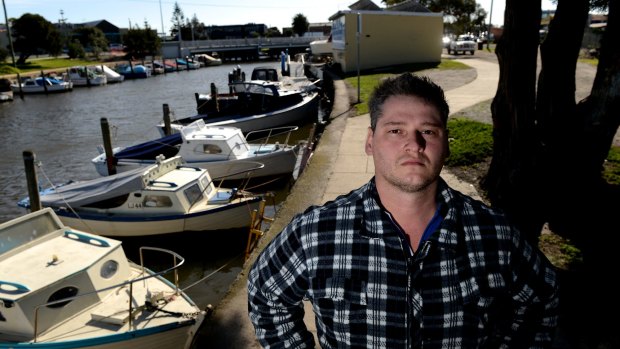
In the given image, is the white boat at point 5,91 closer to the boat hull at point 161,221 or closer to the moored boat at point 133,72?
the moored boat at point 133,72

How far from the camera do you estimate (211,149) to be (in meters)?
14.5

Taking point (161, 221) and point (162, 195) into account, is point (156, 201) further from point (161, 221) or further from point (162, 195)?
point (161, 221)

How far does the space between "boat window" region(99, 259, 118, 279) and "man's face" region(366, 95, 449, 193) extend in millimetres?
6207

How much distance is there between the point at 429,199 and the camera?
6.93 ft

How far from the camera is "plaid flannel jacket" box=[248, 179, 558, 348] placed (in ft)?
6.52

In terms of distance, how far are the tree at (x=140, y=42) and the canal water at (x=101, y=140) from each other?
26716 millimetres

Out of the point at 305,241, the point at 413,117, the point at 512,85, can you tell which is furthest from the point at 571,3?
the point at 305,241

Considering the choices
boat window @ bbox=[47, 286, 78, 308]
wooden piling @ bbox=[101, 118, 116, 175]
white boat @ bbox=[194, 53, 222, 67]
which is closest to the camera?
boat window @ bbox=[47, 286, 78, 308]

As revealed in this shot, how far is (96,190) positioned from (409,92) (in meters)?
10.3

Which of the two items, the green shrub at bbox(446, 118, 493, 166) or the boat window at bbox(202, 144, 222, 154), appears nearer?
the green shrub at bbox(446, 118, 493, 166)

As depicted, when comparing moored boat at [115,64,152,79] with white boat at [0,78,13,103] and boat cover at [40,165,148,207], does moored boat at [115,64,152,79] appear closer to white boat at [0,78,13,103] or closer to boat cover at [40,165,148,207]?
white boat at [0,78,13,103]

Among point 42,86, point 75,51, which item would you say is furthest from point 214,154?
point 75,51

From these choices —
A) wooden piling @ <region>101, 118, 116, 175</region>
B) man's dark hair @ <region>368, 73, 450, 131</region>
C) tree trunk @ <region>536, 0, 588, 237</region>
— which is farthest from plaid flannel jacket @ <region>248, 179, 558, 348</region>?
wooden piling @ <region>101, 118, 116, 175</region>

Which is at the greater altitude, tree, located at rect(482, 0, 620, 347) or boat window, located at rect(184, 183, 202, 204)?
tree, located at rect(482, 0, 620, 347)
